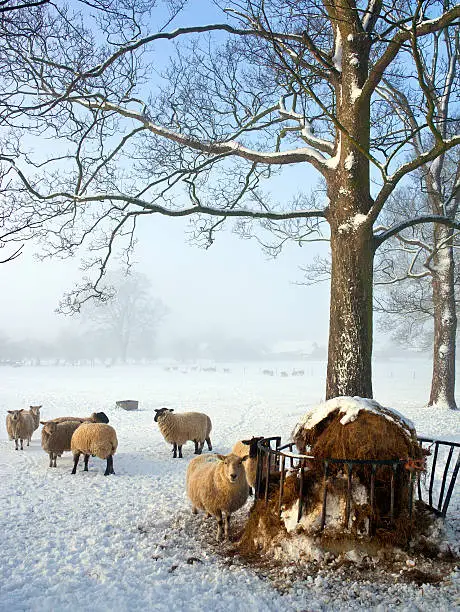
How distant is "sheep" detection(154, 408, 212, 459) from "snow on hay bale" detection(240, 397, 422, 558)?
5962mm

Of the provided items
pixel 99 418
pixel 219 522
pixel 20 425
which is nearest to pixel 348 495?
pixel 219 522

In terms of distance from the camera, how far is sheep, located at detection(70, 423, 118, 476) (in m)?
9.56

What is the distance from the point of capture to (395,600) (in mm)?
4211

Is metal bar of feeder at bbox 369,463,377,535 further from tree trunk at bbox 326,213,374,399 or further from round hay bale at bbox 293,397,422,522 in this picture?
tree trunk at bbox 326,213,374,399

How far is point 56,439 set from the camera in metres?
10.4

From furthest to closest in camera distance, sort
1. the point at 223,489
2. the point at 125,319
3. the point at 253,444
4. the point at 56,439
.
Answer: the point at 125,319 < the point at 56,439 < the point at 253,444 < the point at 223,489

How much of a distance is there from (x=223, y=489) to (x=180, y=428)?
5.50m

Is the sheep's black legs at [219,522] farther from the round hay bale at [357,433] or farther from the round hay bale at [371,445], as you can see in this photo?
the round hay bale at [371,445]

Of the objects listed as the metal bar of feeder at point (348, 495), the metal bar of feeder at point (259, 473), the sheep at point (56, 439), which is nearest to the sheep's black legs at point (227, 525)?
the metal bar of feeder at point (259, 473)

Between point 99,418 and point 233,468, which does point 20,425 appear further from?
point 233,468

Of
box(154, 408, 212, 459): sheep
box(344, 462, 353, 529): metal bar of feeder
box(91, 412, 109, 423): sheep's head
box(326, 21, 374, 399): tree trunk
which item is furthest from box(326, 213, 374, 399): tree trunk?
box(91, 412, 109, 423): sheep's head

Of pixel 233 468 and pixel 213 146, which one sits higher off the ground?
pixel 213 146

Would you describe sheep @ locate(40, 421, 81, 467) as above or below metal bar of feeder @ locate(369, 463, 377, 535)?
below

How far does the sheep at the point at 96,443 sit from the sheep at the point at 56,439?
25.0 inches
